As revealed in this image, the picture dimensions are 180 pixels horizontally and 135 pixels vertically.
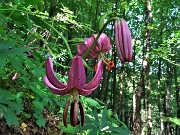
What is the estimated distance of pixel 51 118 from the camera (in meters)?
3.17

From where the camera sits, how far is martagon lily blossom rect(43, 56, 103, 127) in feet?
2.14

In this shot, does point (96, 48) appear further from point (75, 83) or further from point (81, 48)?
point (75, 83)

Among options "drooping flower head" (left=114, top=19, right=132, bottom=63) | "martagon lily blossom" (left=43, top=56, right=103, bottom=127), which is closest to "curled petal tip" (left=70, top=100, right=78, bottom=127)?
"martagon lily blossom" (left=43, top=56, right=103, bottom=127)

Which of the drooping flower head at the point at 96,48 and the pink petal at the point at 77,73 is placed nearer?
the pink petal at the point at 77,73

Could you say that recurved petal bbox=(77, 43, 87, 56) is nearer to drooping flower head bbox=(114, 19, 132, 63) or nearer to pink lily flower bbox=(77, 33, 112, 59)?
pink lily flower bbox=(77, 33, 112, 59)

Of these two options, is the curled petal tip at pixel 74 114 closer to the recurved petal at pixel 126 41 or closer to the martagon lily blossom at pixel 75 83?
the martagon lily blossom at pixel 75 83

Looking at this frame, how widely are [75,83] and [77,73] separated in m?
0.04

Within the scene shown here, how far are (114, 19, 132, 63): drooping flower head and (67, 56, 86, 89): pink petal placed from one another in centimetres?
10

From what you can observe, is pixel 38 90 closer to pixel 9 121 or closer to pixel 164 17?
pixel 9 121

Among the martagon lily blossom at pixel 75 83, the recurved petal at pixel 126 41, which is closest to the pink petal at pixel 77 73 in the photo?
the martagon lily blossom at pixel 75 83

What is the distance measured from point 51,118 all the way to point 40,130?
29cm

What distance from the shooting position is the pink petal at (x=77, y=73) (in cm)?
64

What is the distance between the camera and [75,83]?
2.26ft

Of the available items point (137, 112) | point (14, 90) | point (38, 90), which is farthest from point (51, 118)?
point (137, 112)
